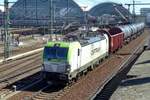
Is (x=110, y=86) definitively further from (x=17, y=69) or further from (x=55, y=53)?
(x=17, y=69)

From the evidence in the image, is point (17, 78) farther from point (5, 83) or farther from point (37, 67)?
point (37, 67)

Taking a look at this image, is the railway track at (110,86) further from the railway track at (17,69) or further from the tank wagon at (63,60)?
the railway track at (17,69)

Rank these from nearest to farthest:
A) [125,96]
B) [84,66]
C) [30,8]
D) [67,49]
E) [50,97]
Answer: [125,96] < [50,97] < [67,49] < [84,66] < [30,8]

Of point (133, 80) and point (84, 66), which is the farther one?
point (84, 66)

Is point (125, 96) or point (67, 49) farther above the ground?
point (67, 49)

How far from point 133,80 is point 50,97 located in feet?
20.1

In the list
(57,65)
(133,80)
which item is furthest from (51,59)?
(133,80)

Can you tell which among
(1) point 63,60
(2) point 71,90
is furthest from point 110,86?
(1) point 63,60

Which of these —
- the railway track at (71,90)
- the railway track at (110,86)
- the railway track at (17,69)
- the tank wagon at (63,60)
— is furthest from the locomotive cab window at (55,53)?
the railway track at (17,69)

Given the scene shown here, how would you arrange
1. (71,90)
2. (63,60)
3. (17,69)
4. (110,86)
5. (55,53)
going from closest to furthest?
(71,90) < (63,60) < (55,53) < (110,86) < (17,69)

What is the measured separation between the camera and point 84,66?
29266 mm

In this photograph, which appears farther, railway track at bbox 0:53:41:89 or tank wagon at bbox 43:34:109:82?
railway track at bbox 0:53:41:89

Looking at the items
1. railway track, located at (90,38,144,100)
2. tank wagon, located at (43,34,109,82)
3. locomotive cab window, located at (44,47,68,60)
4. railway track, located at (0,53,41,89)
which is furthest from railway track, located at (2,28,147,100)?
railway track, located at (0,53,41,89)

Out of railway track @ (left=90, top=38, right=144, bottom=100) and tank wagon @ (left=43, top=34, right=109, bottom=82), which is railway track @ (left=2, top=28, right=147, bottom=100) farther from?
tank wagon @ (left=43, top=34, right=109, bottom=82)
